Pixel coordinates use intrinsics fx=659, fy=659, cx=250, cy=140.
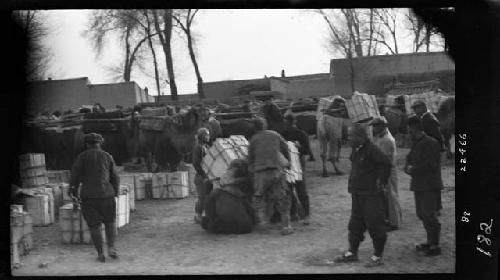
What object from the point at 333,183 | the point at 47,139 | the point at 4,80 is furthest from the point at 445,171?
the point at 4,80

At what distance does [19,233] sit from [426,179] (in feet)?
14.8

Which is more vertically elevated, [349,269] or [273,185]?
[273,185]

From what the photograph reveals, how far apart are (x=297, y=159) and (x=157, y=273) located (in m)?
2.02

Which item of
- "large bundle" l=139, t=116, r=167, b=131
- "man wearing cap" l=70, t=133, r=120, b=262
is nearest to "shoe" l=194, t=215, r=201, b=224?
"man wearing cap" l=70, t=133, r=120, b=262

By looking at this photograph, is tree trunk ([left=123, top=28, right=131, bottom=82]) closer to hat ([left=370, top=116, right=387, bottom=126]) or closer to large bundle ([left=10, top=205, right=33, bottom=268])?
large bundle ([left=10, top=205, right=33, bottom=268])

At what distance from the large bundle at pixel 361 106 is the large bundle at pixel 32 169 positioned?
3.52 metres

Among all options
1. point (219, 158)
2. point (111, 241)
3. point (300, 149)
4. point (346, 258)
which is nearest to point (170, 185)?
point (219, 158)

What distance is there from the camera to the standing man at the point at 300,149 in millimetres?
7434

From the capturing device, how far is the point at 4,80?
286 inches

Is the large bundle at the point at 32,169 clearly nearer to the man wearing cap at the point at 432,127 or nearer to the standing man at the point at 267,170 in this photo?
the standing man at the point at 267,170

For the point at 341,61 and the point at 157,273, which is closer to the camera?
the point at 157,273

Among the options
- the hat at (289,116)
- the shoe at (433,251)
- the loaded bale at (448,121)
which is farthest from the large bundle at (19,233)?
the loaded bale at (448,121)
